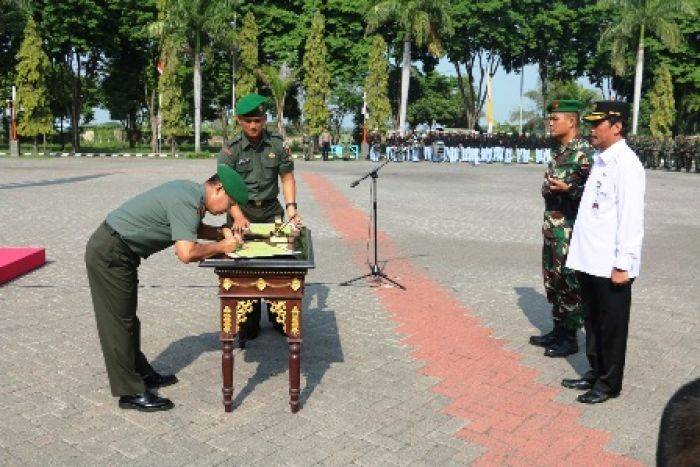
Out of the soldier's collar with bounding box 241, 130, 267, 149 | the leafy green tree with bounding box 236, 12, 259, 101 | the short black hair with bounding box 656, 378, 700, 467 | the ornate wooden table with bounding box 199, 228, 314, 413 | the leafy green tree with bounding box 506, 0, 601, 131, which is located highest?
the leafy green tree with bounding box 506, 0, 601, 131

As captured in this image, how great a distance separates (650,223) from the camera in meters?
13.4

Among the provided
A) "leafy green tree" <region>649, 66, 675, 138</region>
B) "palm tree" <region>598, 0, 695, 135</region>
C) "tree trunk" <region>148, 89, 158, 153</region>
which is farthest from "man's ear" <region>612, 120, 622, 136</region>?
"leafy green tree" <region>649, 66, 675, 138</region>

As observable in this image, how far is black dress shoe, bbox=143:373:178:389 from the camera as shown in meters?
4.59

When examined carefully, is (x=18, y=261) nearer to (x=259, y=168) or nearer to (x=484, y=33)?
(x=259, y=168)

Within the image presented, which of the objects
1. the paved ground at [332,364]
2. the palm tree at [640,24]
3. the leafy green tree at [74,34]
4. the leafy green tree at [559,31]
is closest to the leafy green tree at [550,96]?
the leafy green tree at [559,31]

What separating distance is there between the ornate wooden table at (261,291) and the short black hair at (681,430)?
7.91 ft

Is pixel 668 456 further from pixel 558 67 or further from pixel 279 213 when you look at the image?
pixel 558 67

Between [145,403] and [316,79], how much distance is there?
3760 cm

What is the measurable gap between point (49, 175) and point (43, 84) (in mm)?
17435

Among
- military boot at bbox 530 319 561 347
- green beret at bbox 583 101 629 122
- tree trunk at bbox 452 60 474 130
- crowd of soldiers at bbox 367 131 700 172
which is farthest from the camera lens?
tree trunk at bbox 452 60 474 130

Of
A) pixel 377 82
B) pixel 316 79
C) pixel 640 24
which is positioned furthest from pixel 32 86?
pixel 640 24

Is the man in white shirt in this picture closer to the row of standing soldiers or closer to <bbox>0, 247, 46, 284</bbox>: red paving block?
<bbox>0, 247, 46, 284</bbox>: red paving block

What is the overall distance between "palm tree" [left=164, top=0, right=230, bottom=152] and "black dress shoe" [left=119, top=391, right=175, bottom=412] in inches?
1430

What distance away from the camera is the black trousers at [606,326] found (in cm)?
439
